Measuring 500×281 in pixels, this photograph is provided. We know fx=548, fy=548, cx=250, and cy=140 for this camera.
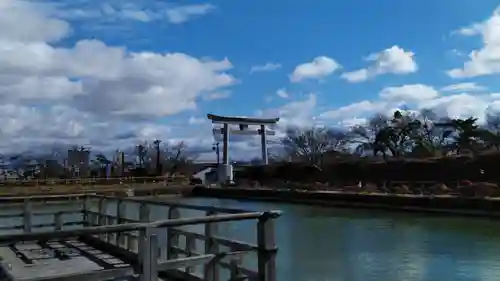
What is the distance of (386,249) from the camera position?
984cm

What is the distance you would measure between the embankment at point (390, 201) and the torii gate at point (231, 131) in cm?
730

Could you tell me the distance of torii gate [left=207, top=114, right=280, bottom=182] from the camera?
122ft

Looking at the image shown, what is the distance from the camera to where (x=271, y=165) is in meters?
40.2

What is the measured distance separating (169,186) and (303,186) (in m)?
10.1

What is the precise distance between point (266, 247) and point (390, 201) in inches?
730

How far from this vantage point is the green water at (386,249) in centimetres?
743

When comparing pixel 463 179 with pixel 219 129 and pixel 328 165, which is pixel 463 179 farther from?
pixel 219 129

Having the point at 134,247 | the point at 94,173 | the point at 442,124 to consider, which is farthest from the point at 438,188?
the point at 94,173

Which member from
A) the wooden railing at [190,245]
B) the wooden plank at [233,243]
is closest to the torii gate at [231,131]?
the wooden railing at [190,245]

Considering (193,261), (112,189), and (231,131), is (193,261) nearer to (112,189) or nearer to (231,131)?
(112,189)

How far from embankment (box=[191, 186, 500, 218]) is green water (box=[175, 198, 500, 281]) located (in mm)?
1409

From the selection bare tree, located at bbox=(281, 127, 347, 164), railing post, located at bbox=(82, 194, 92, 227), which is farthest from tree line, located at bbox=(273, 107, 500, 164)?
railing post, located at bbox=(82, 194, 92, 227)

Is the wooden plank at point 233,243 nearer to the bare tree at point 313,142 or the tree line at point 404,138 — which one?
the tree line at point 404,138

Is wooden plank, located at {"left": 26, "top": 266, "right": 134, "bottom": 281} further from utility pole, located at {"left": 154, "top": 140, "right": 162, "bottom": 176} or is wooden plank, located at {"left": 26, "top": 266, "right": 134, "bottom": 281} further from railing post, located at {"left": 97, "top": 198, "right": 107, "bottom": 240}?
utility pole, located at {"left": 154, "top": 140, "right": 162, "bottom": 176}
